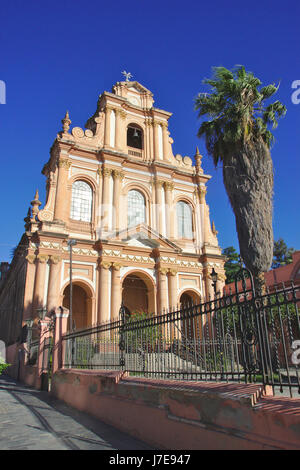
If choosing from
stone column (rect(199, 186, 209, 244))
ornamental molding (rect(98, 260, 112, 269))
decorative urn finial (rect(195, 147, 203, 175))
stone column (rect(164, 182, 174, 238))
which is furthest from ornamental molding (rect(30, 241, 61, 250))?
decorative urn finial (rect(195, 147, 203, 175))

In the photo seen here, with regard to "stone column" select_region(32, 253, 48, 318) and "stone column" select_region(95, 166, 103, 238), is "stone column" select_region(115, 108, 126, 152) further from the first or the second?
"stone column" select_region(32, 253, 48, 318)

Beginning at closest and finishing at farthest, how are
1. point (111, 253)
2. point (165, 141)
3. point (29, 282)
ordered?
point (29, 282), point (111, 253), point (165, 141)

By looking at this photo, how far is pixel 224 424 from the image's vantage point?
14.0ft

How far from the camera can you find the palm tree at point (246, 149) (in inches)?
454

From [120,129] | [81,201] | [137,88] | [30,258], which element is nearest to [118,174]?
[81,201]

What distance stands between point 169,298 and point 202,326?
16.8m

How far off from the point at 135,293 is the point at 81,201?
718 cm

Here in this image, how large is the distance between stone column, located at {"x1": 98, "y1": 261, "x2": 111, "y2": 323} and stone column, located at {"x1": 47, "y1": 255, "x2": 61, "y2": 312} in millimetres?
2393

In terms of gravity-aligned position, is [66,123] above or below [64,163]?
above

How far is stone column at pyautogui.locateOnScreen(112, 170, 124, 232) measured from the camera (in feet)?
73.9

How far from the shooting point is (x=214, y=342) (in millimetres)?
5379

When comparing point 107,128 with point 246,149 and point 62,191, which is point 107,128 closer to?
point 62,191

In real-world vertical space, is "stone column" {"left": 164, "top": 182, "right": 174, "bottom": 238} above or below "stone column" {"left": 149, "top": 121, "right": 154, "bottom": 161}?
below

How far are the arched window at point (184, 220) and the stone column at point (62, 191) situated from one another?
795cm
